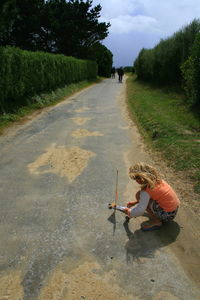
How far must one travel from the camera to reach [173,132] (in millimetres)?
8594

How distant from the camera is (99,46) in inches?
1474

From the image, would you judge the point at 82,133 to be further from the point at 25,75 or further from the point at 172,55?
the point at 172,55

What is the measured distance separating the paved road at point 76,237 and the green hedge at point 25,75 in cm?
507

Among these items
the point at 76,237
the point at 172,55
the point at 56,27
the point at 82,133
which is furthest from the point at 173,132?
the point at 56,27

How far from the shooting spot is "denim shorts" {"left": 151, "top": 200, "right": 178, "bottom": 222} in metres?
4.03

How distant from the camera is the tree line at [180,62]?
11.8 metres

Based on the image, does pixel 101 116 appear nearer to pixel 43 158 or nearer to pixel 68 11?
pixel 43 158

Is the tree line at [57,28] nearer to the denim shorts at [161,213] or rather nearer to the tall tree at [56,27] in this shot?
the tall tree at [56,27]

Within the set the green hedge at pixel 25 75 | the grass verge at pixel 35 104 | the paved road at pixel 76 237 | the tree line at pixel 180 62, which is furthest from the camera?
the tree line at pixel 180 62

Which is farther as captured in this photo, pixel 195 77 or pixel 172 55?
pixel 172 55

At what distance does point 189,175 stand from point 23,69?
34.3ft

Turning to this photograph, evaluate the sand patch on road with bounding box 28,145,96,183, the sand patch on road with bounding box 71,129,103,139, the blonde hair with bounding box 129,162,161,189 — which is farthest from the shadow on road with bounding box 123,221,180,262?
the sand patch on road with bounding box 71,129,103,139

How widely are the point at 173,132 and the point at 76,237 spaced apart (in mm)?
5760

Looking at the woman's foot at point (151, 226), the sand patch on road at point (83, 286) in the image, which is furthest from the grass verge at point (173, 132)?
the sand patch on road at point (83, 286)
